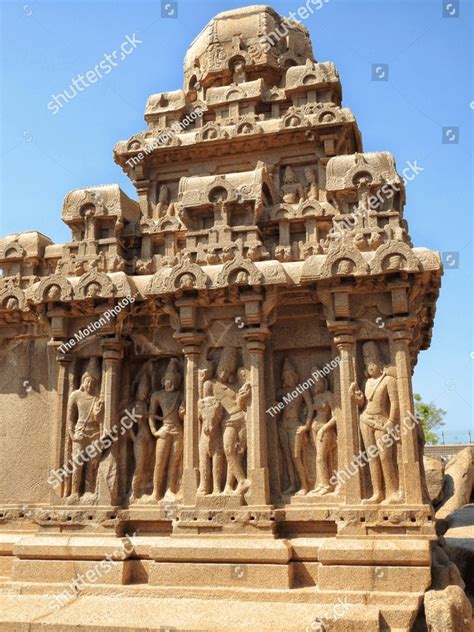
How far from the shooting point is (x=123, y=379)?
10594 mm

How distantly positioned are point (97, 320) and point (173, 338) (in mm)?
1374

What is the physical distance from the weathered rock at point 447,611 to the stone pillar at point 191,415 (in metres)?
3.67

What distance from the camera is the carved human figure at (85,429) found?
1002 cm

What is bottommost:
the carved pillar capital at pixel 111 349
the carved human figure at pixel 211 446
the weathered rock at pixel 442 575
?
the weathered rock at pixel 442 575

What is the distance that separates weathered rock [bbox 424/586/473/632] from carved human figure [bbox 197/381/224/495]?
3.38 meters

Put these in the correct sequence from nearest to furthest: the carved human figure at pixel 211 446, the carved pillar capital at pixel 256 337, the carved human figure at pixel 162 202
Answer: the carved human figure at pixel 211 446
the carved pillar capital at pixel 256 337
the carved human figure at pixel 162 202

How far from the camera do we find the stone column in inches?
340

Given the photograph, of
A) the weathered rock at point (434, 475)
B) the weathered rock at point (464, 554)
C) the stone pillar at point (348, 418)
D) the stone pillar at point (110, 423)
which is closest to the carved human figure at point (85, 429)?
the stone pillar at point (110, 423)

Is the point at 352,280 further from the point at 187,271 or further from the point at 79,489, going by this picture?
the point at 79,489

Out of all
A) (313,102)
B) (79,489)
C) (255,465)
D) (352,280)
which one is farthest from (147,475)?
(313,102)

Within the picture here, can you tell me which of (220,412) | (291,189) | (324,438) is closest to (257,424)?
(220,412)

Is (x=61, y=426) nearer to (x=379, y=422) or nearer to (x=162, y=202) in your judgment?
(x=379, y=422)

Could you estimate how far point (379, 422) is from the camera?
8.95 metres

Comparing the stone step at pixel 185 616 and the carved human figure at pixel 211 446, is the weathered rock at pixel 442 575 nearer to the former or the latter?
the stone step at pixel 185 616
